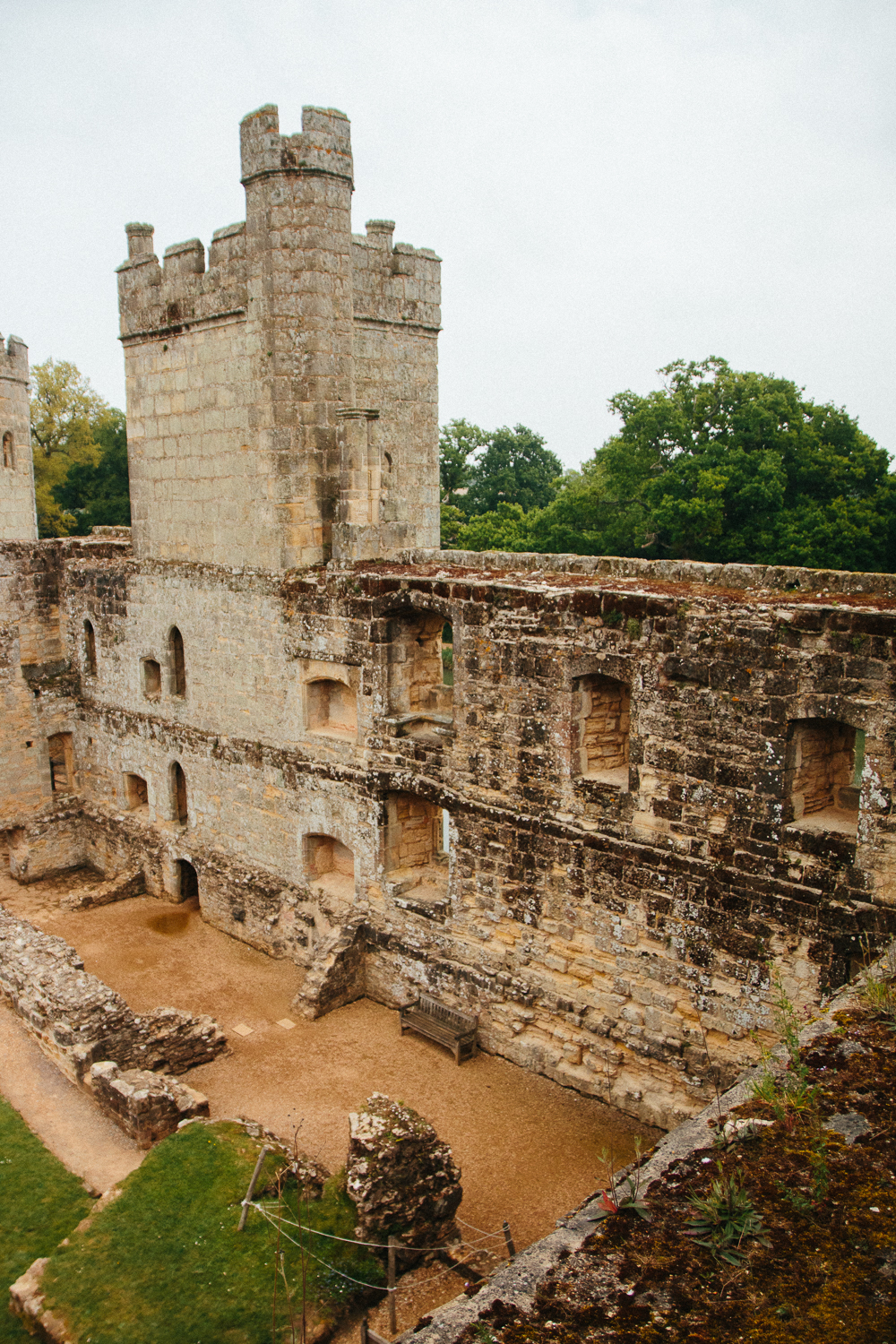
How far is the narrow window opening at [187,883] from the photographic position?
53.9 ft

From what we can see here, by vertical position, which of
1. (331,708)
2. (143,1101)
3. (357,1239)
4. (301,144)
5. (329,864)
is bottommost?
(357,1239)

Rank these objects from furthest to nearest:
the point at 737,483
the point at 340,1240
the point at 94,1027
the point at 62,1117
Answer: the point at 737,483 → the point at 94,1027 → the point at 62,1117 → the point at 340,1240

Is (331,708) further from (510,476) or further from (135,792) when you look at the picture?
(510,476)

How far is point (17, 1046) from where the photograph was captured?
11.8 m

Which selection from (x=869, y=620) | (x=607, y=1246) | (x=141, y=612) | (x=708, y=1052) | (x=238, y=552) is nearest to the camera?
(x=607, y=1246)

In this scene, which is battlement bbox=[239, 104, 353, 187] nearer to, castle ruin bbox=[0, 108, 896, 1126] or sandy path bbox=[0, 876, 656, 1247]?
castle ruin bbox=[0, 108, 896, 1126]

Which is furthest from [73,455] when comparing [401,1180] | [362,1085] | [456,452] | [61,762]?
[401,1180]

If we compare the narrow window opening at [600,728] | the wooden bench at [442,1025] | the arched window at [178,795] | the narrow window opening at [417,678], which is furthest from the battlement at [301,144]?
the wooden bench at [442,1025]

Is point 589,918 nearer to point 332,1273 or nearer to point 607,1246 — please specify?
point 332,1273

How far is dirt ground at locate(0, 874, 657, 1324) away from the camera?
9.41 meters

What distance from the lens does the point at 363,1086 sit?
1100 centimetres

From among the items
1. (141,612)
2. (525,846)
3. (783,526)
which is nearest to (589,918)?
(525,846)

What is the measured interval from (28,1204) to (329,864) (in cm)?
595

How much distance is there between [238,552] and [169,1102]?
24.2 feet
